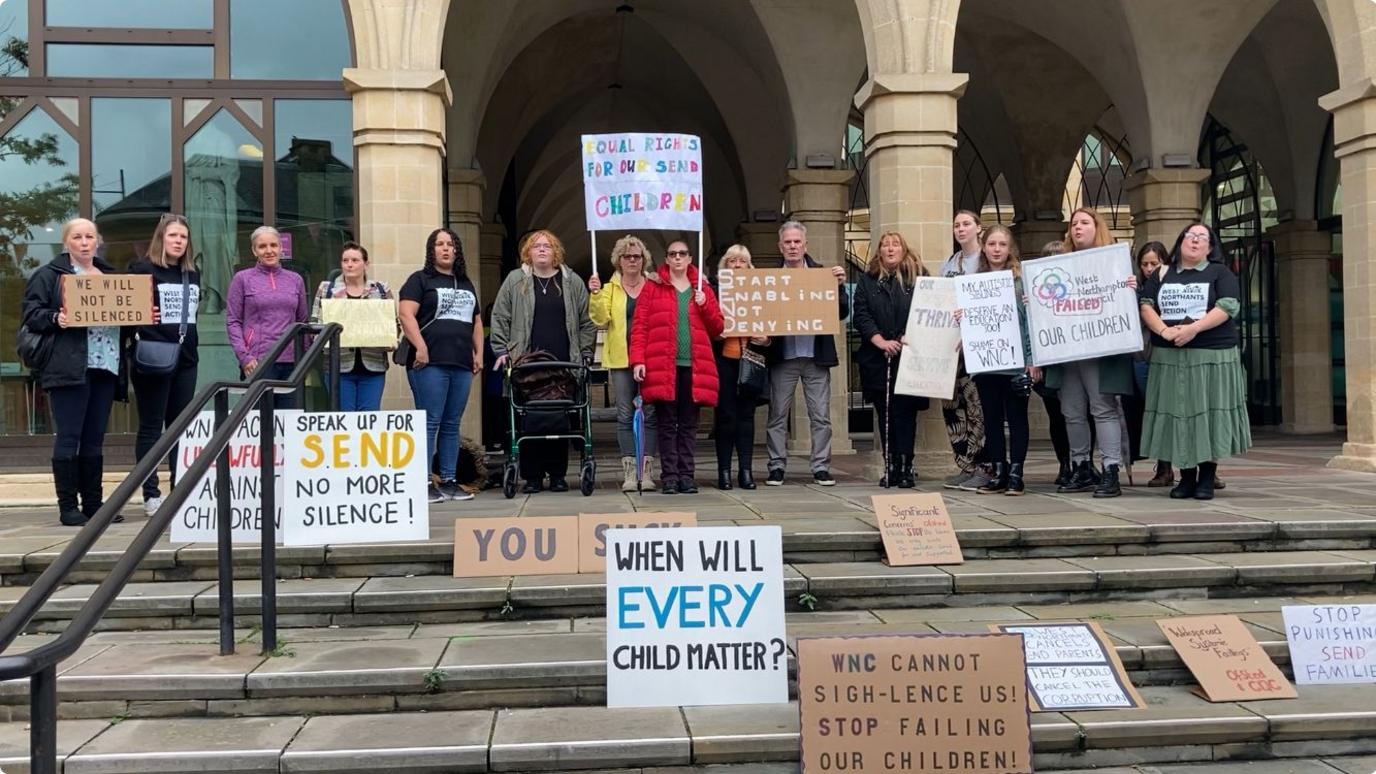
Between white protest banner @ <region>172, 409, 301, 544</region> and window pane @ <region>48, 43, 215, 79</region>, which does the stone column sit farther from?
window pane @ <region>48, 43, 215, 79</region>

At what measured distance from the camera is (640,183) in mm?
7809

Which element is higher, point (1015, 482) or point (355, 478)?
point (355, 478)

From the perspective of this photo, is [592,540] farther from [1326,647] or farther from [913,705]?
[1326,647]

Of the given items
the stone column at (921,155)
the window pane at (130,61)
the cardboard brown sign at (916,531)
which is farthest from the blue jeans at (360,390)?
the stone column at (921,155)

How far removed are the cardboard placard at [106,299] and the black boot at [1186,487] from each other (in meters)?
7.14

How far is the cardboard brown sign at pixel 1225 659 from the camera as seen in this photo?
4258 mm

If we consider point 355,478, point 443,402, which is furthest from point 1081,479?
point 355,478

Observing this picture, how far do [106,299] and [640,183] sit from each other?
3.76m

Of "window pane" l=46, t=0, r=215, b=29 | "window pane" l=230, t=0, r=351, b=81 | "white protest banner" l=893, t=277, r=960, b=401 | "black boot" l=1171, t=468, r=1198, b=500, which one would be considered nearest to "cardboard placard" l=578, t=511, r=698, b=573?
"white protest banner" l=893, t=277, r=960, b=401

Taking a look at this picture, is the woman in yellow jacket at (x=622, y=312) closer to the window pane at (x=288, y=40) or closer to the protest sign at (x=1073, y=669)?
the window pane at (x=288, y=40)

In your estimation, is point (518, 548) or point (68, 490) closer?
point (518, 548)

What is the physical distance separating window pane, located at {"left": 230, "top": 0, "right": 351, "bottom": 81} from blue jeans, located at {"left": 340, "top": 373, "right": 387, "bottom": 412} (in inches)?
130

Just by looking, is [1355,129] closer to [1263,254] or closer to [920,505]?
[920,505]

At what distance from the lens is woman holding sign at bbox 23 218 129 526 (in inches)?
258
